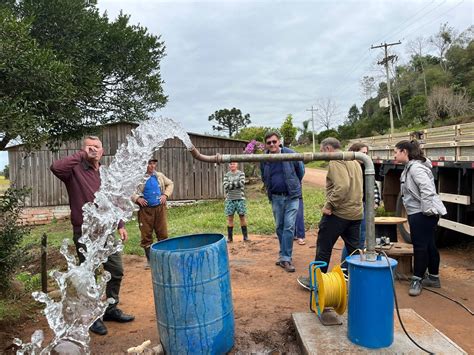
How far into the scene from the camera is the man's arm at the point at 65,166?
3.55m

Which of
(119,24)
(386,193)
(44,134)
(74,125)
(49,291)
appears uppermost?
(119,24)

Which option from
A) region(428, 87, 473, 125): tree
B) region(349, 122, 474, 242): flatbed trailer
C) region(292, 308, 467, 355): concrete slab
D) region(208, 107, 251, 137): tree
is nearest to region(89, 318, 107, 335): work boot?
region(292, 308, 467, 355): concrete slab

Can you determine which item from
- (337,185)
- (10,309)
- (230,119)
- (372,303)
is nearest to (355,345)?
(372,303)

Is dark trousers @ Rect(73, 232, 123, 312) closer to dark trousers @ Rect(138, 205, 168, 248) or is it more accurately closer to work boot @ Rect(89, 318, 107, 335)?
work boot @ Rect(89, 318, 107, 335)

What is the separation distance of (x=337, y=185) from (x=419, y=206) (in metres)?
1.05

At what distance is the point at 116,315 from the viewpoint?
396 centimetres

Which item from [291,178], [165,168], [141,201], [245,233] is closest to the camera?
[291,178]

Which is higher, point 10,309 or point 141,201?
point 141,201

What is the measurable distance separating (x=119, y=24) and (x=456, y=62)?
141 ft

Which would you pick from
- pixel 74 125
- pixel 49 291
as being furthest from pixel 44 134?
pixel 74 125

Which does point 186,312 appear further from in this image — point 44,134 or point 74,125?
point 74,125

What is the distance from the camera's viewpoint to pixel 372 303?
9.37 feet

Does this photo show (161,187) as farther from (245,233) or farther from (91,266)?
(245,233)

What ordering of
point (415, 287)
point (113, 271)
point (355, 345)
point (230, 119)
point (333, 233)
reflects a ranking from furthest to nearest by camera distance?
point (230, 119) < point (415, 287) < point (333, 233) < point (113, 271) < point (355, 345)
